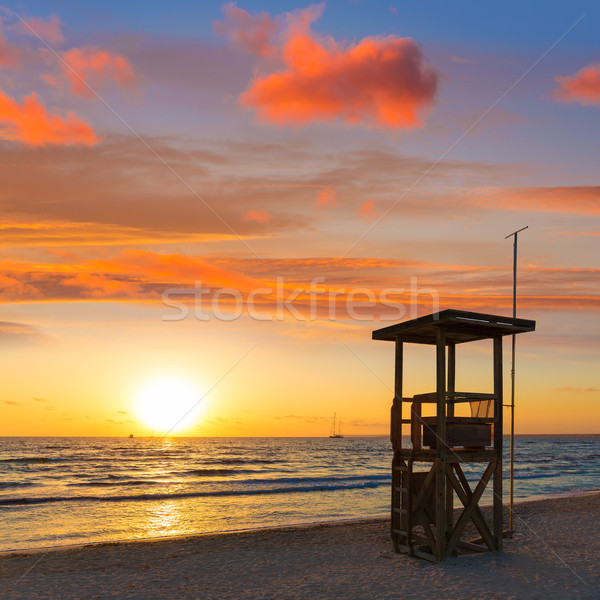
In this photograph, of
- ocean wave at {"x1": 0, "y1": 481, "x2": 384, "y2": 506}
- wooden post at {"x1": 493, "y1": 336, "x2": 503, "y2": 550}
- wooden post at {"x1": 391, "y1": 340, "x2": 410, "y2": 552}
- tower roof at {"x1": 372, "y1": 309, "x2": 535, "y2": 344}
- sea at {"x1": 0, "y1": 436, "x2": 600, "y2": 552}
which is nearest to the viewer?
tower roof at {"x1": 372, "y1": 309, "x2": 535, "y2": 344}

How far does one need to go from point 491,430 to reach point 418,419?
1.51 m

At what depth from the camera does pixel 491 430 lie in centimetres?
1196

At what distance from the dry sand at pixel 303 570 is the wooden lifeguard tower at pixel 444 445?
0.58 metres

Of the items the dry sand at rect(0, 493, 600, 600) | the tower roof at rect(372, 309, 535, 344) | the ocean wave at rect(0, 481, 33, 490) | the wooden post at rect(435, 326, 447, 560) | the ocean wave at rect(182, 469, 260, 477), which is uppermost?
the tower roof at rect(372, 309, 535, 344)

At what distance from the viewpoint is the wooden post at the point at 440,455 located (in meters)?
11.1

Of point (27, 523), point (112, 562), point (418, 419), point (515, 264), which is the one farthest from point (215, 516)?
point (515, 264)

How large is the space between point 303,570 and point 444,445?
3.73 meters

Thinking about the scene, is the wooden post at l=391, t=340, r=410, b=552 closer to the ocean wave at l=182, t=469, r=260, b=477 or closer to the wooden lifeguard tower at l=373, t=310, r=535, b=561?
the wooden lifeguard tower at l=373, t=310, r=535, b=561

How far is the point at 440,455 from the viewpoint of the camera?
1112cm

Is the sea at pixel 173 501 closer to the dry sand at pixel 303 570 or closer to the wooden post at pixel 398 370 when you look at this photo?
the dry sand at pixel 303 570

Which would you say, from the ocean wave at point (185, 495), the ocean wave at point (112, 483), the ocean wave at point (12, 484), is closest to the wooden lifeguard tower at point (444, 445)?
the ocean wave at point (185, 495)

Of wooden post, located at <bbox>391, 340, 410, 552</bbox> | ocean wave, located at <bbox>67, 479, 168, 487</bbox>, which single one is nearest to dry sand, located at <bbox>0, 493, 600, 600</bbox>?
wooden post, located at <bbox>391, 340, 410, 552</bbox>

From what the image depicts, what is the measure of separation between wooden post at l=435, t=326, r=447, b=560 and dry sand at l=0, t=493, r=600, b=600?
1.53 feet

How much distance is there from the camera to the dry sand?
9883 mm
